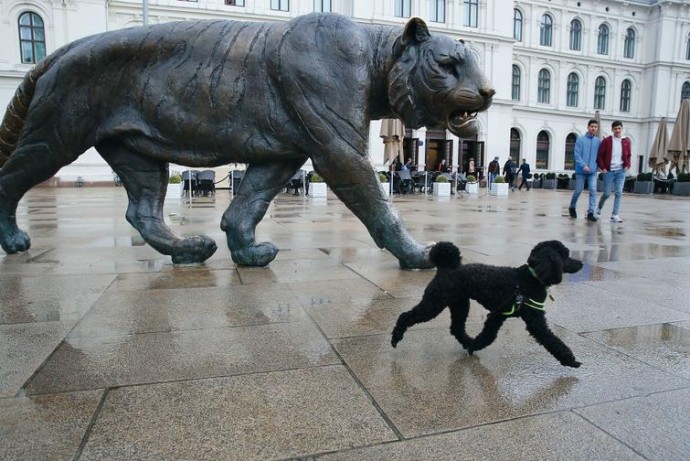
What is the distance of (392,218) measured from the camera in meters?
3.86

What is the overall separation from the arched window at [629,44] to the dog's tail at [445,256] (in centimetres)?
5177

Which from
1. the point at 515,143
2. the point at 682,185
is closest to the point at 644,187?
the point at 682,185

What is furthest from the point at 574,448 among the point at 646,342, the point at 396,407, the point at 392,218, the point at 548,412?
the point at 392,218

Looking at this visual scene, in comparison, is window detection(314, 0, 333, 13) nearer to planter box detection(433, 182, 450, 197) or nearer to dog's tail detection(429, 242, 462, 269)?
planter box detection(433, 182, 450, 197)

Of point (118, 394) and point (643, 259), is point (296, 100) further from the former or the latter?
point (643, 259)

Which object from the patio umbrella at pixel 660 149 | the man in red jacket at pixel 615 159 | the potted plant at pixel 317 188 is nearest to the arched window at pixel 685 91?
the patio umbrella at pixel 660 149

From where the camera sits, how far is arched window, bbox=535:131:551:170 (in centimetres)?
→ 4384

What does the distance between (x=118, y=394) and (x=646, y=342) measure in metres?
2.29

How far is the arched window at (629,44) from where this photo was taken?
150ft

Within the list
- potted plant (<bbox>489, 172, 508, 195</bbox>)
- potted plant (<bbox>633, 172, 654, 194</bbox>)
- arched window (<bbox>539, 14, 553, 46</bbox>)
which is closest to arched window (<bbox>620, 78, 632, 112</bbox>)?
arched window (<bbox>539, 14, 553, 46</bbox>)

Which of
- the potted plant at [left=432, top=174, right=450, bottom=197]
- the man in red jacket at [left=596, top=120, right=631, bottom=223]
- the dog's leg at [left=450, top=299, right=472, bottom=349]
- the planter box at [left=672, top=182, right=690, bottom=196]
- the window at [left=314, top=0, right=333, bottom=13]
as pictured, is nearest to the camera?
the dog's leg at [left=450, top=299, right=472, bottom=349]

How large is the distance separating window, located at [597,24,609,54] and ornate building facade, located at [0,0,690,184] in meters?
0.08

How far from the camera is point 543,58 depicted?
42656 mm

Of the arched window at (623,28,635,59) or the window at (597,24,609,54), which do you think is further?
the arched window at (623,28,635,59)
